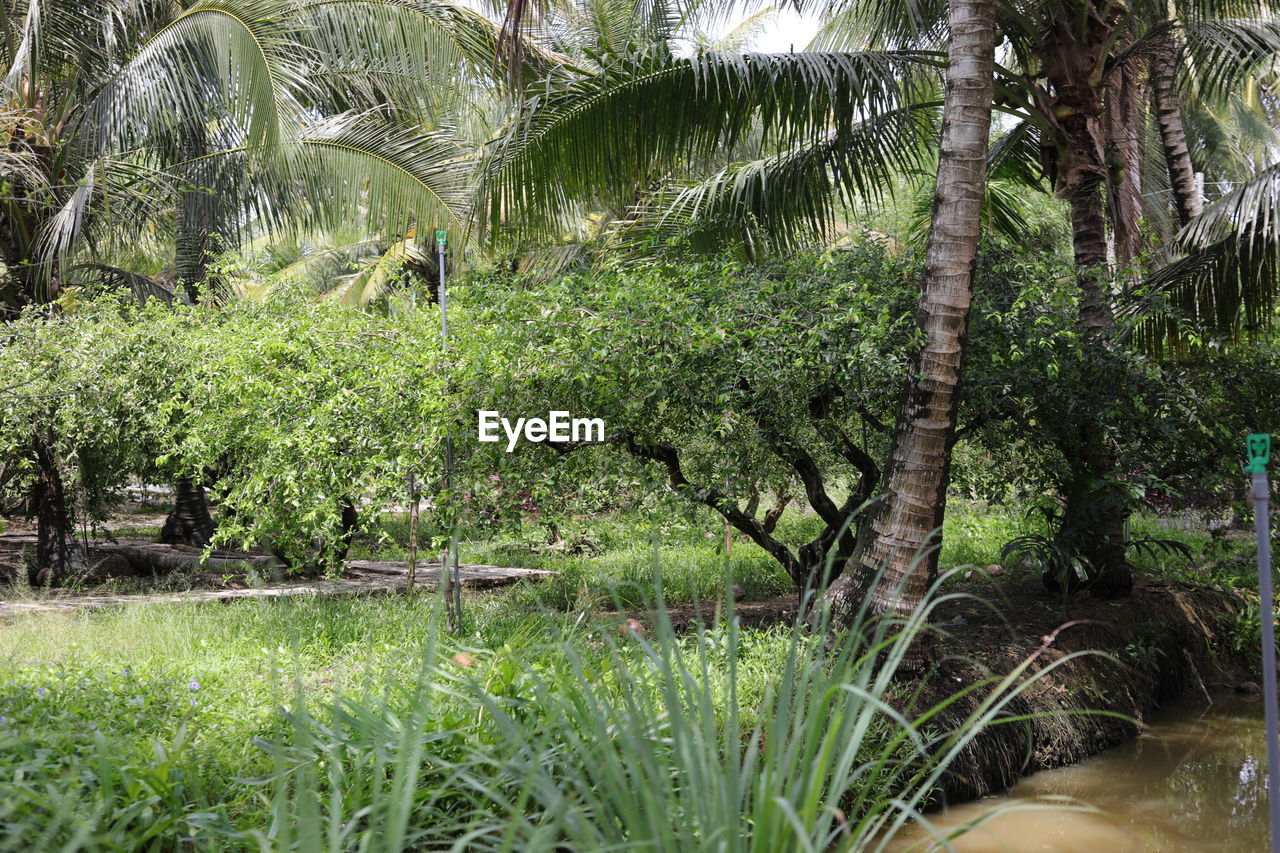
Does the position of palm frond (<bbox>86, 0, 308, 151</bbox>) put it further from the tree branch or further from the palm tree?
the tree branch

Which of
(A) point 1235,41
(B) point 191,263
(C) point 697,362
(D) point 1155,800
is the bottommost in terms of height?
(D) point 1155,800

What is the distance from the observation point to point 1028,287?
19.5ft

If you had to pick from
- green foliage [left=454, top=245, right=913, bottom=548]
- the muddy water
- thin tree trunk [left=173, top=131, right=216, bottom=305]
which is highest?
thin tree trunk [left=173, top=131, right=216, bottom=305]

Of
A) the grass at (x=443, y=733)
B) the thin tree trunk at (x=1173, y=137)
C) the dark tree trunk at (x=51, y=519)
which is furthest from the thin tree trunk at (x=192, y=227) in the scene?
the thin tree trunk at (x=1173, y=137)

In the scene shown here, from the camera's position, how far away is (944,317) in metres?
5.23

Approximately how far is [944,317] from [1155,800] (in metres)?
2.86

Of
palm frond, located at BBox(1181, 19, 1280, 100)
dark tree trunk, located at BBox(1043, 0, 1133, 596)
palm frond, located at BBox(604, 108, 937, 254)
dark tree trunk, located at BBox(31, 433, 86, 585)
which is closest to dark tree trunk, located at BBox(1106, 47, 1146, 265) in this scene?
dark tree trunk, located at BBox(1043, 0, 1133, 596)

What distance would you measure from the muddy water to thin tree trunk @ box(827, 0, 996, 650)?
1183 mm

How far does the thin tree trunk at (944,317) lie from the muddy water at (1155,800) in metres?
1.18

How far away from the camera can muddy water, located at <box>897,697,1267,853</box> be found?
469 centimetres

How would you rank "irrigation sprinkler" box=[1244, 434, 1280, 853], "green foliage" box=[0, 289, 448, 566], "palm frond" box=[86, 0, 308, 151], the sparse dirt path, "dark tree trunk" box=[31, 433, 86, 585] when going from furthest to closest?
"dark tree trunk" box=[31, 433, 86, 585], "palm frond" box=[86, 0, 308, 151], the sparse dirt path, "green foliage" box=[0, 289, 448, 566], "irrigation sprinkler" box=[1244, 434, 1280, 853]

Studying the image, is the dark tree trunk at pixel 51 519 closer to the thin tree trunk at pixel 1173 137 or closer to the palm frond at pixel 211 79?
the palm frond at pixel 211 79

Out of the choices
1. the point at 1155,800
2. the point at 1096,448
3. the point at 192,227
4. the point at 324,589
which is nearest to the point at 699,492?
the point at 1096,448

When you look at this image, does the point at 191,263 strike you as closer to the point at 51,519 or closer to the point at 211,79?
the point at 211,79
